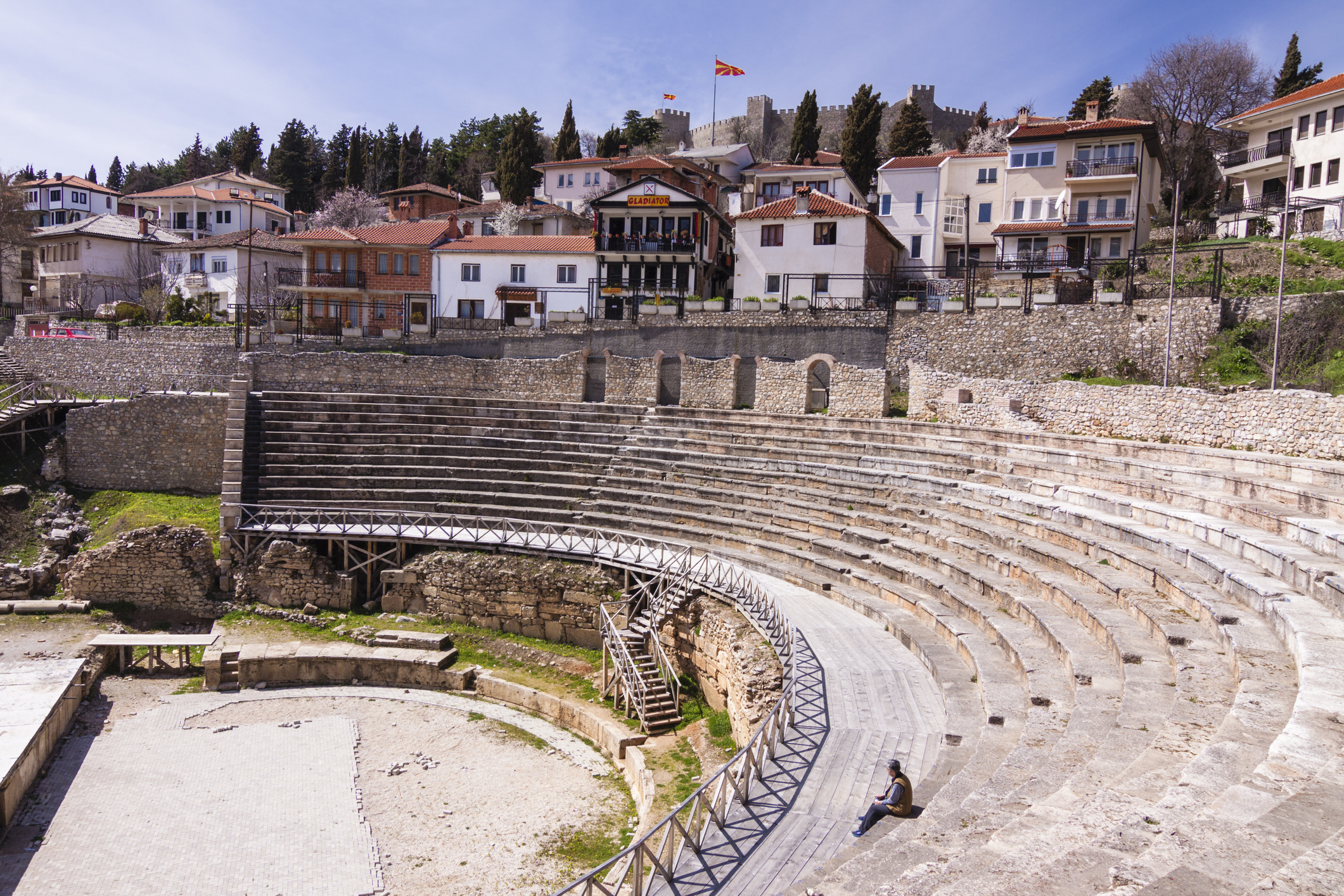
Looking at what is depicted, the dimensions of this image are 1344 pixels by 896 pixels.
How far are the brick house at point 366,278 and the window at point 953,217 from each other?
2437 centimetres

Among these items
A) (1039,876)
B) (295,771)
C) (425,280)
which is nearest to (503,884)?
(295,771)

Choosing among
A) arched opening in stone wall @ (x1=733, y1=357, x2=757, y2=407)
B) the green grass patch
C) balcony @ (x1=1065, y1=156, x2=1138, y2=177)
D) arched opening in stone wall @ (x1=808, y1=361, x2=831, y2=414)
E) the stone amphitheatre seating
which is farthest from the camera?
balcony @ (x1=1065, y1=156, x2=1138, y2=177)

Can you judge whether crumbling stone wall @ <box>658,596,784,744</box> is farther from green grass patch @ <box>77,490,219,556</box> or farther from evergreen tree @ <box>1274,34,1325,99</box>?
evergreen tree @ <box>1274,34,1325,99</box>

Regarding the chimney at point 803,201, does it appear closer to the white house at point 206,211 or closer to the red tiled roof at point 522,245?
the red tiled roof at point 522,245

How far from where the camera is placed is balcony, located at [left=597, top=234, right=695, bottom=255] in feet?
124

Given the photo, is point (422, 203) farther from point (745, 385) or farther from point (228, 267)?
point (745, 385)

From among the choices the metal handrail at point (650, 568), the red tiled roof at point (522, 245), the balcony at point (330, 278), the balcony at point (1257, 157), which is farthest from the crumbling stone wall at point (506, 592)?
the balcony at point (1257, 157)

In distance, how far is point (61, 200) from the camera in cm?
6309

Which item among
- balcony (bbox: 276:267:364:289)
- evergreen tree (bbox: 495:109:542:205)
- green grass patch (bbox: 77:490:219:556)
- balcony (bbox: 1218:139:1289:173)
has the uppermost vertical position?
evergreen tree (bbox: 495:109:542:205)

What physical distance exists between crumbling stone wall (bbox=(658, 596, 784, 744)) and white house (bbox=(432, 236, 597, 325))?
2363 cm

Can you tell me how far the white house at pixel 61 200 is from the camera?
205ft

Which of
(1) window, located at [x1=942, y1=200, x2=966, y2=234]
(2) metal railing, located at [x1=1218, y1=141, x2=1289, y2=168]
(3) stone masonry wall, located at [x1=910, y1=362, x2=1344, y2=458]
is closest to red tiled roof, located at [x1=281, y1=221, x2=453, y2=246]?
(1) window, located at [x1=942, y1=200, x2=966, y2=234]

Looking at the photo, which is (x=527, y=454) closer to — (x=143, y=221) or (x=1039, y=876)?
(x=1039, y=876)

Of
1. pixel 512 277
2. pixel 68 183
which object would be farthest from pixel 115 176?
pixel 512 277
